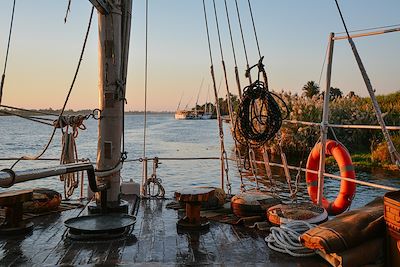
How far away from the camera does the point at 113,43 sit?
17.3 feet

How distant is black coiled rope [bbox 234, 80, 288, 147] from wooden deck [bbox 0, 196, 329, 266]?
52.0 inches

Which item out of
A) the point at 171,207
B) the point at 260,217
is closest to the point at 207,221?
the point at 260,217

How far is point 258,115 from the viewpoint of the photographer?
5.64m

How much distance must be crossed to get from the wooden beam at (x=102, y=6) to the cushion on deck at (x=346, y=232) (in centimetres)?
320

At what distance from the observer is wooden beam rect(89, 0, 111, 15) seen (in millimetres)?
4777

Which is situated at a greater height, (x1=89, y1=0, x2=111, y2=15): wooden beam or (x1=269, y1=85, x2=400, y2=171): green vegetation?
(x1=89, y1=0, x2=111, y2=15): wooden beam

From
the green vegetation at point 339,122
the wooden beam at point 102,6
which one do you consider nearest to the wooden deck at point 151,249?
the wooden beam at point 102,6

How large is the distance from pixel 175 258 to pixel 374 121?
2348cm

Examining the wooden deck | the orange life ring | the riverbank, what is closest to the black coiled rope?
the orange life ring

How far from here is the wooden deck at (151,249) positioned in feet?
12.2

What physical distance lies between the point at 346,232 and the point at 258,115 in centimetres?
244

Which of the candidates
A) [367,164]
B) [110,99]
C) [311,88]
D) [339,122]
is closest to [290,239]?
[110,99]

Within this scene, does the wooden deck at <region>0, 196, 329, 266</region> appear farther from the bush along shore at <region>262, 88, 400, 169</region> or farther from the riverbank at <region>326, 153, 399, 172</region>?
the bush along shore at <region>262, 88, 400, 169</region>

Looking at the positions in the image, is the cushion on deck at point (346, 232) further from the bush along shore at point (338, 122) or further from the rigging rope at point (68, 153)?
the bush along shore at point (338, 122)
